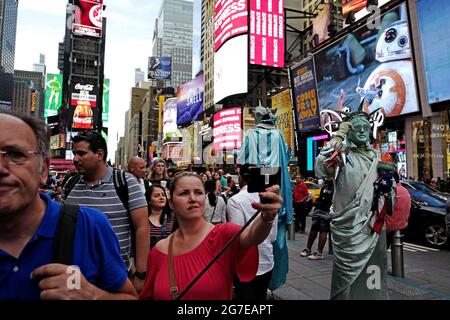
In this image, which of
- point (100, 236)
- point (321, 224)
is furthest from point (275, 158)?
point (100, 236)

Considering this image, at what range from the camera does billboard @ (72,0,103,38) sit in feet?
185

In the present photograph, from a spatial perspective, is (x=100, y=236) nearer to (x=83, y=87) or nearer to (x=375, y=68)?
(x=375, y=68)

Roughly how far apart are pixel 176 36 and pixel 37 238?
184 meters

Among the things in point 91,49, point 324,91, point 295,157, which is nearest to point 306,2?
point 295,157

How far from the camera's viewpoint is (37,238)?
1.32 m

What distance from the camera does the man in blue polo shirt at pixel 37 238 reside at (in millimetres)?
1172

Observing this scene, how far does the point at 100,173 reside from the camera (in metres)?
3.02

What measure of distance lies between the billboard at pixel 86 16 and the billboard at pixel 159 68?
51.0 metres

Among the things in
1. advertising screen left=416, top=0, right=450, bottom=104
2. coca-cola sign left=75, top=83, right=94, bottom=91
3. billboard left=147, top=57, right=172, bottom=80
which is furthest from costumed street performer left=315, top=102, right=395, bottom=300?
billboard left=147, top=57, right=172, bottom=80

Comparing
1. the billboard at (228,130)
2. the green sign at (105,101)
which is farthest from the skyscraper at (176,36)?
the billboard at (228,130)

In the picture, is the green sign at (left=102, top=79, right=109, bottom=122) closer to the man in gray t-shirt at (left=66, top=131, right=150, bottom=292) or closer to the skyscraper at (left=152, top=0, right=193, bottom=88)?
the skyscraper at (left=152, top=0, right=193, bottom=88)

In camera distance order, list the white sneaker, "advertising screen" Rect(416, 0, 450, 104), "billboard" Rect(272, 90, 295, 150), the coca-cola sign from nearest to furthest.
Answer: the white sneaker, "advertising screen" Rect(416, 0, 450, 104), "billboard" Rect(272, 90, 295, 150), the coca-cola sign

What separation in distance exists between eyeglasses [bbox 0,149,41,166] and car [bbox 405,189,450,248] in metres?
8.61
